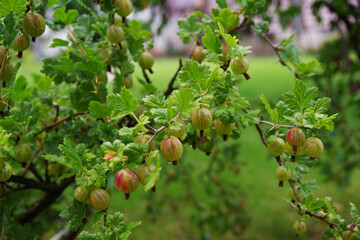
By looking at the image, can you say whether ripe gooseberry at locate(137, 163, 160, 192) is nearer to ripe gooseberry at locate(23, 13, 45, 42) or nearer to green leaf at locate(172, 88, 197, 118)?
green leaf at locate(172, 88, 197, 118)

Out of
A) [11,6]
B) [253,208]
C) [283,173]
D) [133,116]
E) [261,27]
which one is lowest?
[253,208]

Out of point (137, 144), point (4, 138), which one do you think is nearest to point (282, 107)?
point (137, 144)

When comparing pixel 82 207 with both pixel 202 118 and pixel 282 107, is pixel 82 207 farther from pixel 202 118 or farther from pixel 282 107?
pixel 282 107

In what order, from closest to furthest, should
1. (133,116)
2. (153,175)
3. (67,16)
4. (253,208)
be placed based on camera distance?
(153,175), (133,116), (67,16), (253,208)

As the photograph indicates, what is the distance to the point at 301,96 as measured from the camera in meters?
0.64

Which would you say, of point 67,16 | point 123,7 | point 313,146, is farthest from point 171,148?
point 67,16

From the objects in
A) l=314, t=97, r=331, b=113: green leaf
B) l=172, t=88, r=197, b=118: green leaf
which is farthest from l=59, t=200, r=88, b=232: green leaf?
l=314, t=97, r=331, b=113: green leaf

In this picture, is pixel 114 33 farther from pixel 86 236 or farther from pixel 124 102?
pixel 86 236

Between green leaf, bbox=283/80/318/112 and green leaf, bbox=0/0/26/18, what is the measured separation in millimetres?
544

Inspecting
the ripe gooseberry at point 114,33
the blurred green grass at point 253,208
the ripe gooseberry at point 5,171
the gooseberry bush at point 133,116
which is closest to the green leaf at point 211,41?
the gooseberry bush at point 133,116

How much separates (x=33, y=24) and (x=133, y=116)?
0.28 m

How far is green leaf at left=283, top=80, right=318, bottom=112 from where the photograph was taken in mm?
631

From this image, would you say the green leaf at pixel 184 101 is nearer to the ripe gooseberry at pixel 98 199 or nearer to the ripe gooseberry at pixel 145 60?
the ripe gooseberry at pixel 98 199

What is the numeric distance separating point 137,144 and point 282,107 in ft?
0.98
